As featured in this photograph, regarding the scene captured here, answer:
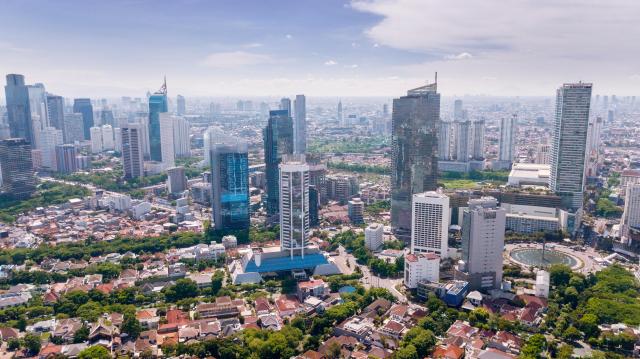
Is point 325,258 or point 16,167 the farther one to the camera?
point 16,167

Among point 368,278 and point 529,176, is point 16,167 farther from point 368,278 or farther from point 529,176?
point 529,176

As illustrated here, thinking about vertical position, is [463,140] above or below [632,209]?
above

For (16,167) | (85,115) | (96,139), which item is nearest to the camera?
(16,167)

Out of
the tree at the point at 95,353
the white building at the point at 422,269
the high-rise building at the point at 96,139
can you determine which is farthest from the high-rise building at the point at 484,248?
the high-rise building at the point at 96,139

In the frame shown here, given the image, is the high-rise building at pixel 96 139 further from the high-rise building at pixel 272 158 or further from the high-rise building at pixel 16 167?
the high-rise building at pixel 272 158

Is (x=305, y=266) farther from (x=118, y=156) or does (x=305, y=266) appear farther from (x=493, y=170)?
(x=118, y=156)

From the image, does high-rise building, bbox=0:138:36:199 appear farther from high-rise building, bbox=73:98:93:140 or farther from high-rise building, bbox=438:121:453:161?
high-rise building, bbox=438:121:453:161

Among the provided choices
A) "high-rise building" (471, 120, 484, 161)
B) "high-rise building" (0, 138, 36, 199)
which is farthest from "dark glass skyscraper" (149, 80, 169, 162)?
"high-rise building" (471, 120, 484, 161)

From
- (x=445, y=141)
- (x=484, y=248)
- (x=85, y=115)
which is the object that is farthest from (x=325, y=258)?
(x=85, y=115)
